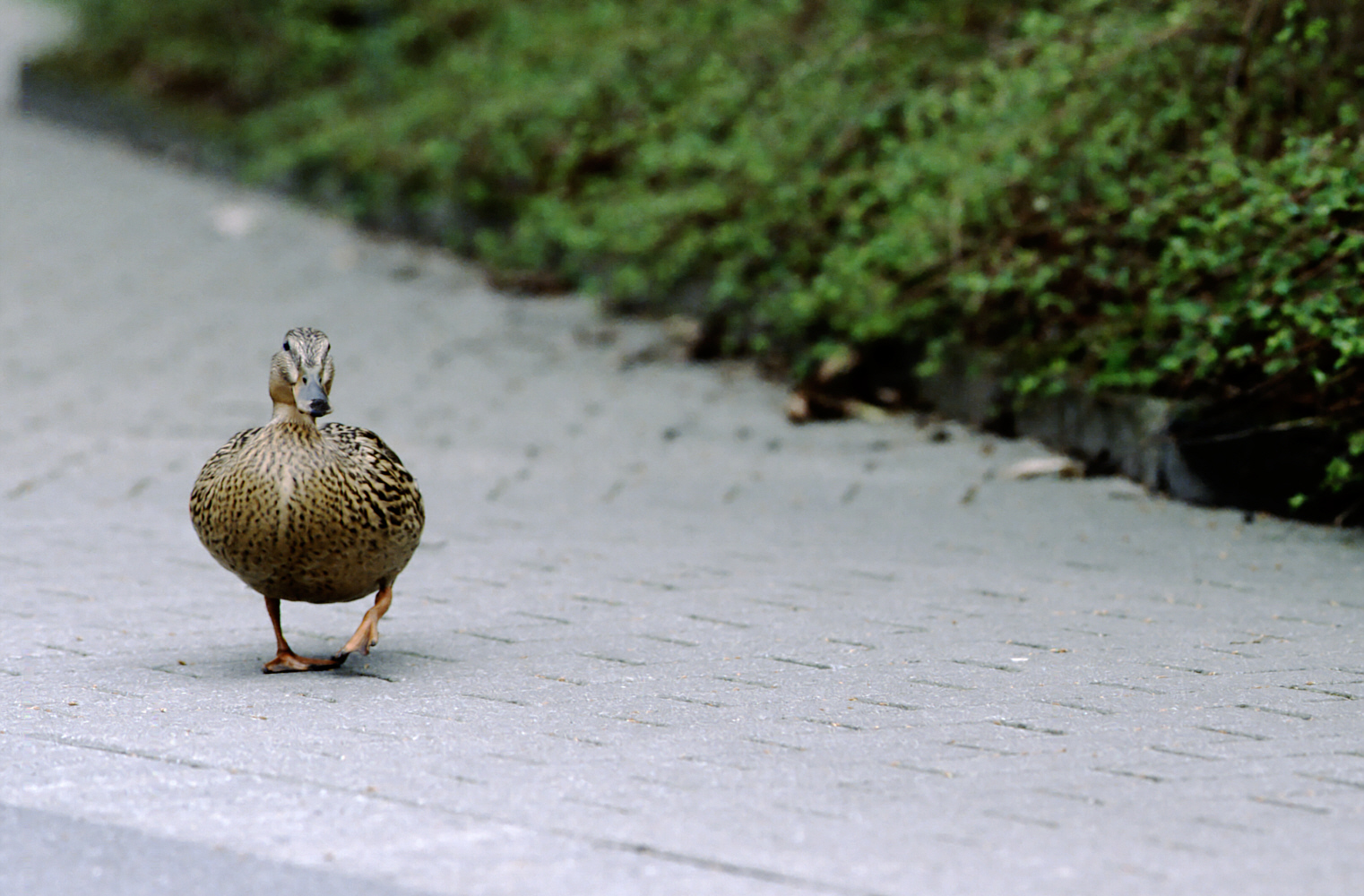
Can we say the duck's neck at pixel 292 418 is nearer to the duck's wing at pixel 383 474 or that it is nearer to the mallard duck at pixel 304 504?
the mallard duck at pixel 304 504

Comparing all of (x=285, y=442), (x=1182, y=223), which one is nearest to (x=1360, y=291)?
(x=1182, y=223)

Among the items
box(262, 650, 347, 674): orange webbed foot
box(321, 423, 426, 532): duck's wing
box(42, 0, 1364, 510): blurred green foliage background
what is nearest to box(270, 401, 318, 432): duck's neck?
box(321, 423, 426, 532): duck's wing

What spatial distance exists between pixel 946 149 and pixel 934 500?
1903mm

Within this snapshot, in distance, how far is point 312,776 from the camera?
3.81 m

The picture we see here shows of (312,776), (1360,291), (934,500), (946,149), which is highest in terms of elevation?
(946,149)

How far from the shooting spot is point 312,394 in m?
4.36

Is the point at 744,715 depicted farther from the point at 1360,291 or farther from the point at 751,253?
the point at 751,253

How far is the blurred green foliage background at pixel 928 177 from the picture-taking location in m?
6.64

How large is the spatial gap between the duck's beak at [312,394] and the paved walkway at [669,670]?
772 mm

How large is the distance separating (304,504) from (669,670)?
110cm

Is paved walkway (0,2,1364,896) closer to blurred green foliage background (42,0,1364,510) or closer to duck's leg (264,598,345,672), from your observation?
duck's leg (264,598,345,672)

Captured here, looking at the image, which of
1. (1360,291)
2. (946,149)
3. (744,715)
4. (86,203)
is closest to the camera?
(744,715)

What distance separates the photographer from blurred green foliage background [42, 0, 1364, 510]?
6.64 metres

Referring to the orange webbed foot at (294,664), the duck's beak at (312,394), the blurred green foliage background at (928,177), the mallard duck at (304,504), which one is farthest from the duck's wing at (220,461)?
the blurred green foliage background at (928,177)
